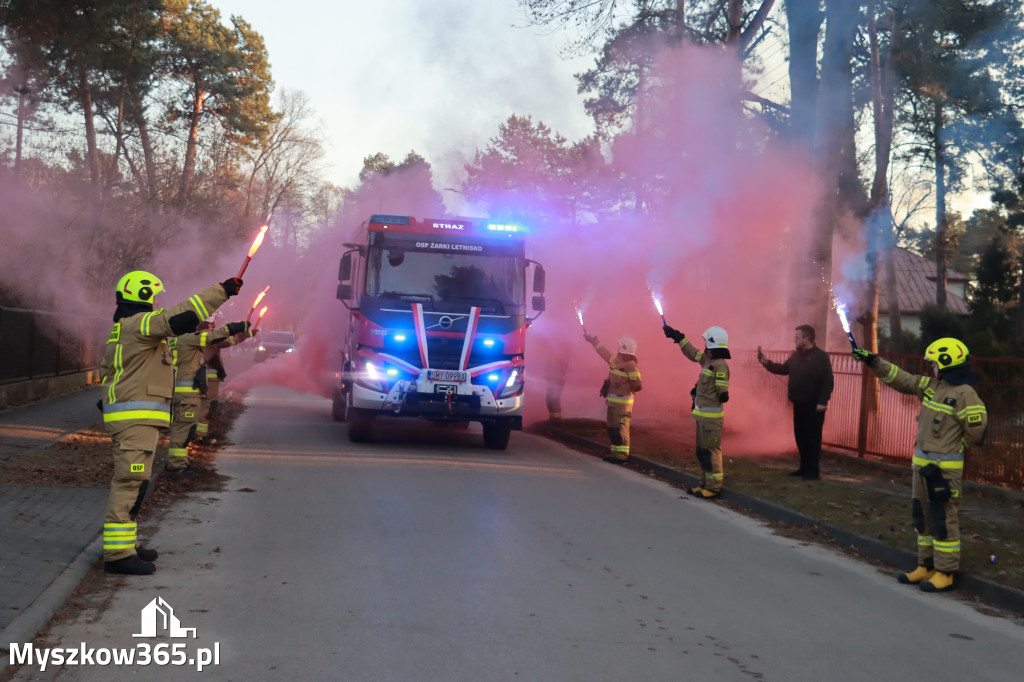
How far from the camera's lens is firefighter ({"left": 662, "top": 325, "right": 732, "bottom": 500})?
1084 centimetres

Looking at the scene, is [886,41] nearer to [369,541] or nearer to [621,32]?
[621,32]

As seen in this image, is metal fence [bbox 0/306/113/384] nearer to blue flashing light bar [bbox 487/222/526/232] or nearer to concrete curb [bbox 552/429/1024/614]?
blue flashing light bar [bbox 487/222/526/232]

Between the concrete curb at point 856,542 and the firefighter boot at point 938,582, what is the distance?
0.53ft

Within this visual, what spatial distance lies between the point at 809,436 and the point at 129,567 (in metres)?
8.41

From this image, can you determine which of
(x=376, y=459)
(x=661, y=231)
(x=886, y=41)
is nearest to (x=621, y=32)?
(x=661, y=231)

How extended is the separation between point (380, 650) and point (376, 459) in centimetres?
766

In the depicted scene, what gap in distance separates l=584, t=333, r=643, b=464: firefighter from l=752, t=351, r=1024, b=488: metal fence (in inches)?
125

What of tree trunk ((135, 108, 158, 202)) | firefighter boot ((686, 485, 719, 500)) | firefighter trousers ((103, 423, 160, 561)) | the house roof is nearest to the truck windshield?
firefighter boot ((686, 485, 719, 500))

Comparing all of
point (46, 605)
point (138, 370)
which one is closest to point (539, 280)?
point (138, 370)

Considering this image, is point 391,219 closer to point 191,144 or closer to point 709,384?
point 709,384

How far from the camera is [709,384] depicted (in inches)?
429

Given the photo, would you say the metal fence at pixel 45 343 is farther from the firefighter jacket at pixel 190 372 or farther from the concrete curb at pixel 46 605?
the concrete curb at pixel 46 605

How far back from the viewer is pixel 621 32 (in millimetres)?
21703

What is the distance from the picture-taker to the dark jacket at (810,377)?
11.8 metres
